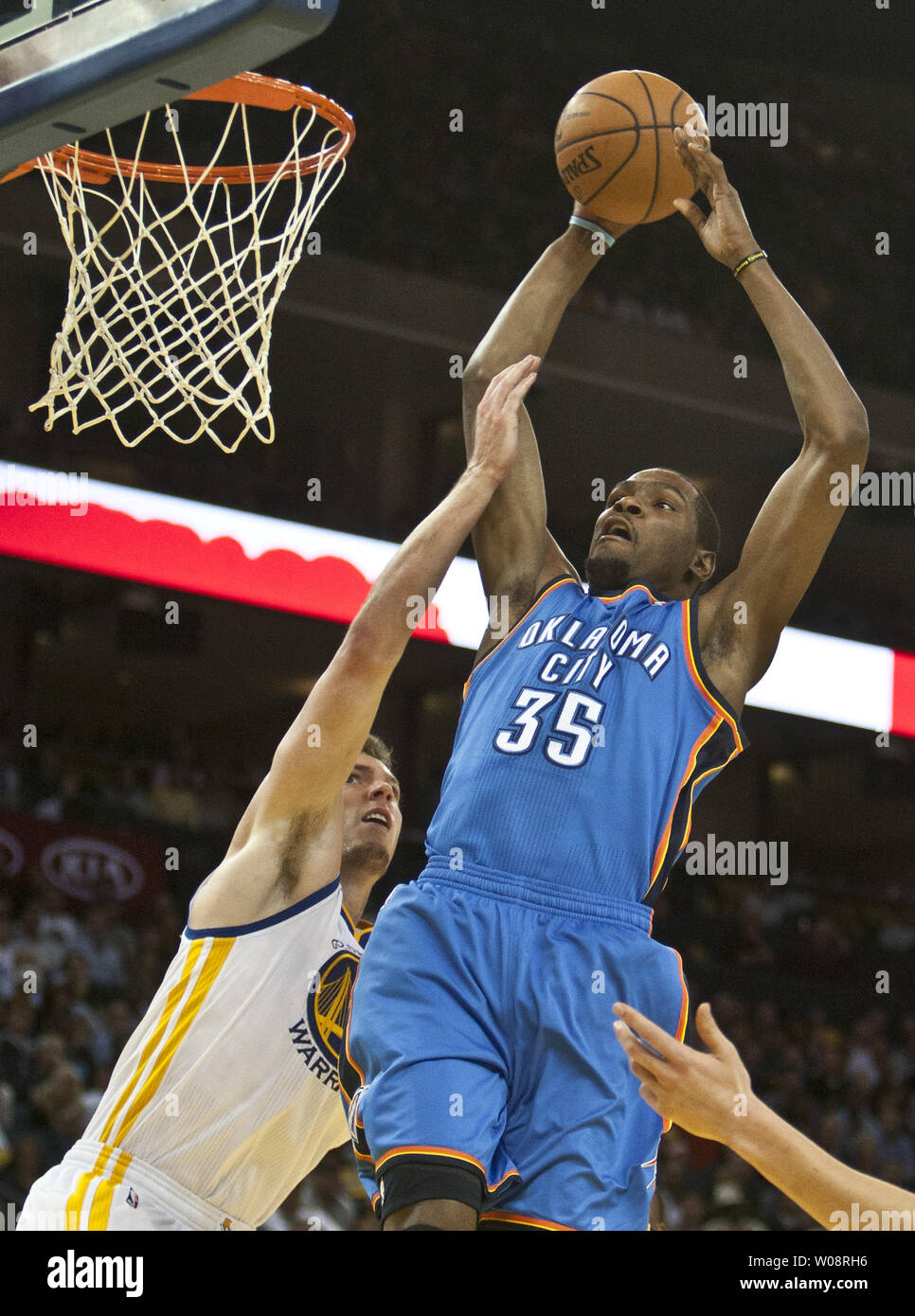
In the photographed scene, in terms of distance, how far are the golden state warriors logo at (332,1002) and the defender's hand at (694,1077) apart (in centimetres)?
159

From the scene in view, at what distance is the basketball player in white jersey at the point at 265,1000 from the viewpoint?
3697 mm

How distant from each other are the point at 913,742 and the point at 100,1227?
1199cm

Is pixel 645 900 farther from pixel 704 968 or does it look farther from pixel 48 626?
pixel 48 626

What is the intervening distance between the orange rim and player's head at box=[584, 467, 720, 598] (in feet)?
5.03

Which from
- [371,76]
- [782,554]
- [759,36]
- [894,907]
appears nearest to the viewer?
[782,554]

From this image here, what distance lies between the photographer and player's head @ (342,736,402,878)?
4273 mm

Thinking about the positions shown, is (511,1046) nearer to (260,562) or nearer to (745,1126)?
(745,1126)

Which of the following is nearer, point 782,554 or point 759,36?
point 782,554

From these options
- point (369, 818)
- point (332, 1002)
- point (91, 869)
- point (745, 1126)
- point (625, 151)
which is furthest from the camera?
point (91, 869)

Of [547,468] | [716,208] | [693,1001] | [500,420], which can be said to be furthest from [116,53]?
[547,468]

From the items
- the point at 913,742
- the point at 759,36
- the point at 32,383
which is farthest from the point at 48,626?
the point at 759,36

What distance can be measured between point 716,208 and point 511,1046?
6.74ft

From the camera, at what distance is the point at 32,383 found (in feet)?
41.4

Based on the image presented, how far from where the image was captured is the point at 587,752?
3.59m
